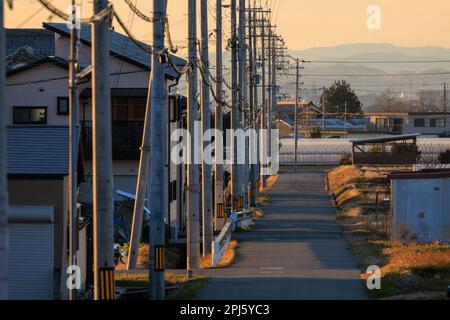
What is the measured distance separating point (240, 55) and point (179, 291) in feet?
90.3

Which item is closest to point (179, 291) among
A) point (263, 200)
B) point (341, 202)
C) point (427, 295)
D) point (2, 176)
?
point (427, 295)

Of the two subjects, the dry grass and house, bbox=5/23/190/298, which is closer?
the dry grass

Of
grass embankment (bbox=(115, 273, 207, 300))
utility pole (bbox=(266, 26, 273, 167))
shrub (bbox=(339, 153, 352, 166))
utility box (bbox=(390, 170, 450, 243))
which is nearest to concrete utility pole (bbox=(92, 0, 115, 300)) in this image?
grass embankment (bbox=(115, 273, 207, 300))

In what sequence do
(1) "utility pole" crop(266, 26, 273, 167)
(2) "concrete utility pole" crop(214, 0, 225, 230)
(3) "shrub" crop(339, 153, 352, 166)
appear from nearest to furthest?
(2) "concrete utility pole" crop(214, 0, 225, 230) < (1) "utility pole" crop(266, 26, 273, 167) < (3) "shrub" crop(339, 153, 352, 166)

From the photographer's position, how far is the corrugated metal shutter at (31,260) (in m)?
21.6

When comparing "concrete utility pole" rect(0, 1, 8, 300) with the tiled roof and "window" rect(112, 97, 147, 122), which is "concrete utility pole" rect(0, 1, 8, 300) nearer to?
the tiled roof

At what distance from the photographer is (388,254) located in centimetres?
3197

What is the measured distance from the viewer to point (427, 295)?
2023 cm

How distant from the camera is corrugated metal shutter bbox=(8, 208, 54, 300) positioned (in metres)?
21.6

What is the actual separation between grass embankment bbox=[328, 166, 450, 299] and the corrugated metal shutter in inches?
269

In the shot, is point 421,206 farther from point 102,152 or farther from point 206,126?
point 102,152

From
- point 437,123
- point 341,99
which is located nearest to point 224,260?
point 437,123
